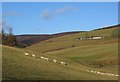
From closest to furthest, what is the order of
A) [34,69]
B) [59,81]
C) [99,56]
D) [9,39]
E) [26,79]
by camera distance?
1. [26,79]
2. [59,81]
3. [34,69]
4. [9,39]
5. [99,56]

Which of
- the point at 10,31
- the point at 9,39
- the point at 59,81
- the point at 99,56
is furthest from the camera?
the point at 10,31

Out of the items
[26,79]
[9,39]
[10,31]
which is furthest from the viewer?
[10,31]

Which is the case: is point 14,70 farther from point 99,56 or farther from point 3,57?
point 99,56

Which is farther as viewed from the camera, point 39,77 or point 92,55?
point 92,55

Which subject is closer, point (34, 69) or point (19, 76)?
point (19, 76)

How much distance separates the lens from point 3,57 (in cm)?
3562

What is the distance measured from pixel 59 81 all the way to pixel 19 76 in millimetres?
3647

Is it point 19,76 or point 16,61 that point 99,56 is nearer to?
point 16,61

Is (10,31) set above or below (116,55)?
above

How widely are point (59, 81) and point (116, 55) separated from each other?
70.3 meters

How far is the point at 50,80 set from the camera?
29.4 m

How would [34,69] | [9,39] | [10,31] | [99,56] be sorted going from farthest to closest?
[10,31], [99,56], [9,39], [34,69]

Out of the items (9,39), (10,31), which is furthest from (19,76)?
(10,31)

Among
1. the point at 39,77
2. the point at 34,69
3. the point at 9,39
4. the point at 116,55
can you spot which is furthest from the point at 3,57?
the point at 116,55
